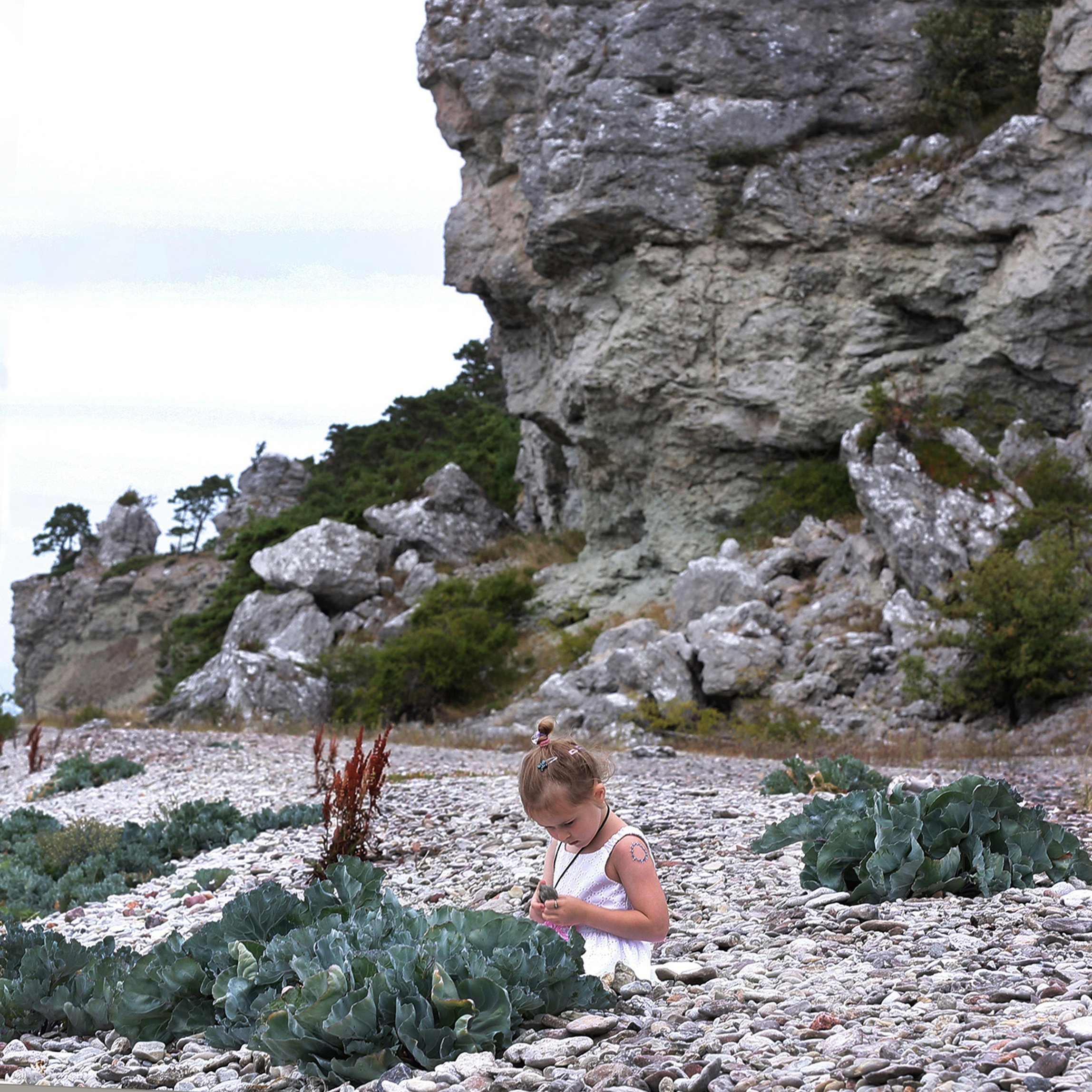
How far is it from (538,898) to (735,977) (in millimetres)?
720

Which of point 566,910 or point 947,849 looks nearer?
point 566,910

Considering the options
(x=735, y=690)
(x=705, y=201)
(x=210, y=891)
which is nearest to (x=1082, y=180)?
(x=705, y=201)

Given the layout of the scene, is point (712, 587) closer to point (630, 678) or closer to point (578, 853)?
point (630, 678)

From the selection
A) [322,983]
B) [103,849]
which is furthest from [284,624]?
[322,983]

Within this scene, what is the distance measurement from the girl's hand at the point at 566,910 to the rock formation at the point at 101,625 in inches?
1364

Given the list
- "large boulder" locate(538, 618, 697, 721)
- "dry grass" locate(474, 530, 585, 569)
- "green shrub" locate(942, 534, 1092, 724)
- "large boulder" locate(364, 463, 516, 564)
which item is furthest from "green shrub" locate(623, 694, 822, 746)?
"large boulder" locate(364, 463, 516, 564)

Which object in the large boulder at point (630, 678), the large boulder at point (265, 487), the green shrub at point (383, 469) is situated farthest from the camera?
the large boulder at point (265, 487)

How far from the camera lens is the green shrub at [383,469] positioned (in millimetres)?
24875

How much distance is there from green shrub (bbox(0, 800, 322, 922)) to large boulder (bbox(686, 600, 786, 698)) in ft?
26.1

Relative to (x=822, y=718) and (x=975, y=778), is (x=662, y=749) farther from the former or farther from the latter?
(x=975, y=778)

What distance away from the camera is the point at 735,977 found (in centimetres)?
354

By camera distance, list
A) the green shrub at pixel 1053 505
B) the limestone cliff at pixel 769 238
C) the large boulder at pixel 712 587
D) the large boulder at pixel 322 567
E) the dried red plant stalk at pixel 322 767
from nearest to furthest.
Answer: the dried red plant stalk at pixel 322 767 < the green shrub at pixel 1053 505 < the large boulder at pixel 712 587 < the limestone cliff at pixel 769 238 < the large boulder at pixel 322 567

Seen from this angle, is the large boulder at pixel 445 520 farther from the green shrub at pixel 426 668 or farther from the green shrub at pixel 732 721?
the green shrub at pixel 732 721

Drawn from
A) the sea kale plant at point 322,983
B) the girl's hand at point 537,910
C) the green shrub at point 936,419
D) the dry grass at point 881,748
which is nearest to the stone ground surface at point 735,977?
the sea kale plant at point 322,983
